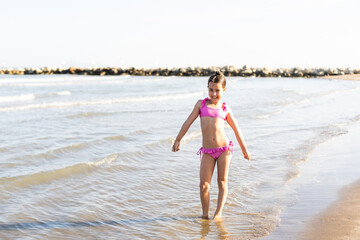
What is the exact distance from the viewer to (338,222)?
15.0 ft

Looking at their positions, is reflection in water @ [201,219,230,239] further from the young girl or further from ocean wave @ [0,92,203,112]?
ocean wave @ [0,92,203,112]

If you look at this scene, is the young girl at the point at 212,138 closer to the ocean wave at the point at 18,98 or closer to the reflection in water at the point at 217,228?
the reflection in water at the point at 217,228

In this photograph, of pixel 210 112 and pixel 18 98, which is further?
pixel 18 98

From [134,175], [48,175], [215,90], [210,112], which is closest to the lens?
[215,90]

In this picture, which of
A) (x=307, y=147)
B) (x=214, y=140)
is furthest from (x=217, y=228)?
(x=307, y=147)

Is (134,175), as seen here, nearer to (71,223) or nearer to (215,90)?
(71,223)

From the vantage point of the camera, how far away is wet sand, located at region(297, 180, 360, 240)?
4.21 meters

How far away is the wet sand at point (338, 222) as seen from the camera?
13.8ft

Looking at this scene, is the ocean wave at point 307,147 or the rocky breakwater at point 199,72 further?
the rocky breakwater at point 199,72

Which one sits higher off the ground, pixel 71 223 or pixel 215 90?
pixel 215 90

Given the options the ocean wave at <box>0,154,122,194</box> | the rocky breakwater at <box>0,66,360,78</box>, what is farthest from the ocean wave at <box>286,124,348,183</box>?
the rocky breakwater at <box>0,66,360,78</box>

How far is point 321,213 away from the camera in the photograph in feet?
16.0

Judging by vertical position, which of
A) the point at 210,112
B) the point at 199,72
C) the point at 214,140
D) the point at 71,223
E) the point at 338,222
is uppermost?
the point at 199,72

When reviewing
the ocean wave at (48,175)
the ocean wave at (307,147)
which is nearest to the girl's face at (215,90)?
the ocean wave at (307,147)
